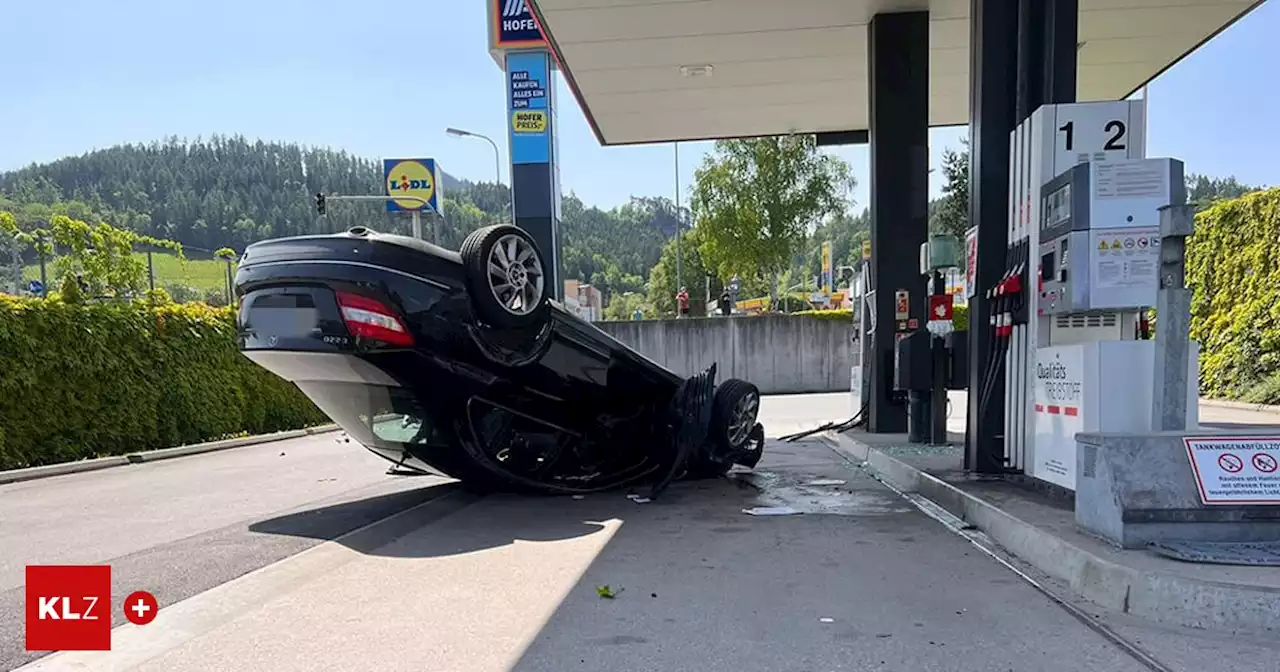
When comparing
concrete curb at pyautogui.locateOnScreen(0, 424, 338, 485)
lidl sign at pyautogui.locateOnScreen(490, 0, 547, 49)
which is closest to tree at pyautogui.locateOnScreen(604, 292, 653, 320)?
lidl sign at pyautogui.locateOnScreen(490, 0, 547, 49)

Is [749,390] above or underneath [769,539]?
above

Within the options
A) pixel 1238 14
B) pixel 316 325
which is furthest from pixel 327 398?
pixel 1238 14

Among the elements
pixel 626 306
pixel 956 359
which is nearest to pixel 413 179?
pixel 956 359

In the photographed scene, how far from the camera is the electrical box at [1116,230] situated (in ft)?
16.9

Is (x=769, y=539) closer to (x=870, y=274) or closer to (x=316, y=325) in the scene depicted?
(x=316, y=325)

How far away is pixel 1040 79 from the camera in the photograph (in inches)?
248

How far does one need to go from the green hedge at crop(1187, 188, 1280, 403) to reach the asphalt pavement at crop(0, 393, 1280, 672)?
1173 cm

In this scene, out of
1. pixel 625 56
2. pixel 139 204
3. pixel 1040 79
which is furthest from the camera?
pixel 139 204

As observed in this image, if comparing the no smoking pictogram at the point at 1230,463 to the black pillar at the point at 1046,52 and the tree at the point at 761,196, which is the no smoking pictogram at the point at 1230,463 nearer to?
the black pillar at the point at 1046,52

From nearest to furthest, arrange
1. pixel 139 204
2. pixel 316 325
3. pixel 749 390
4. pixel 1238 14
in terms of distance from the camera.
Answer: pixel 316 325, pixel 749 390, pixel 1238 14, pixel 139 204

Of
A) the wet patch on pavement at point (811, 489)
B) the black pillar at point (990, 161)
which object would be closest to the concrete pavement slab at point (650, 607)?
the wet patch on pavement at point (811, 489)

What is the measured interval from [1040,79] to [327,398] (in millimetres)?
6255

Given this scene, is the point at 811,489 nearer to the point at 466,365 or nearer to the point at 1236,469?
the point at 466,365

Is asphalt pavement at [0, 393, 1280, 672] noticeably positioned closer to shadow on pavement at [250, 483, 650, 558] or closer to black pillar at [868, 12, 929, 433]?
shadow on pavement at [250, 483, 650, 558]
